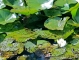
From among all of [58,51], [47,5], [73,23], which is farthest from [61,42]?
[47,5]

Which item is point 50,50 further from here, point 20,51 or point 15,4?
point 15,4

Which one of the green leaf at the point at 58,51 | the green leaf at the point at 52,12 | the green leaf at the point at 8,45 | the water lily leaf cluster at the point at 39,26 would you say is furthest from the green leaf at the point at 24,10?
the green leaf at the point at 58,51

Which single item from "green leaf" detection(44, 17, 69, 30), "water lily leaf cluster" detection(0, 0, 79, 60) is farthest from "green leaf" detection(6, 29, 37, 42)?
"green leaf" detection(44, 17, 69, 30)

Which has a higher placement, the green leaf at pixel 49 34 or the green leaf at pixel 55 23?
the green leaf at pixel 55 23

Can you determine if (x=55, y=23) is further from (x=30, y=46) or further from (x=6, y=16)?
(x=6, y=16)

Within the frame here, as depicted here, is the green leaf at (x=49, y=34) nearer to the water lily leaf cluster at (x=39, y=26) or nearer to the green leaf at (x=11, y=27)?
the water lily leaf cluster at (x=39, y=26)

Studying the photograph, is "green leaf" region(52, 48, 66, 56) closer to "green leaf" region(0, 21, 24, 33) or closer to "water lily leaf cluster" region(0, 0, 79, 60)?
"water lily leaf cluster" region(0, 0, 79, 60)

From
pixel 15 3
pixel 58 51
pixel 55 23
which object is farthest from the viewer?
pixel 15 3
